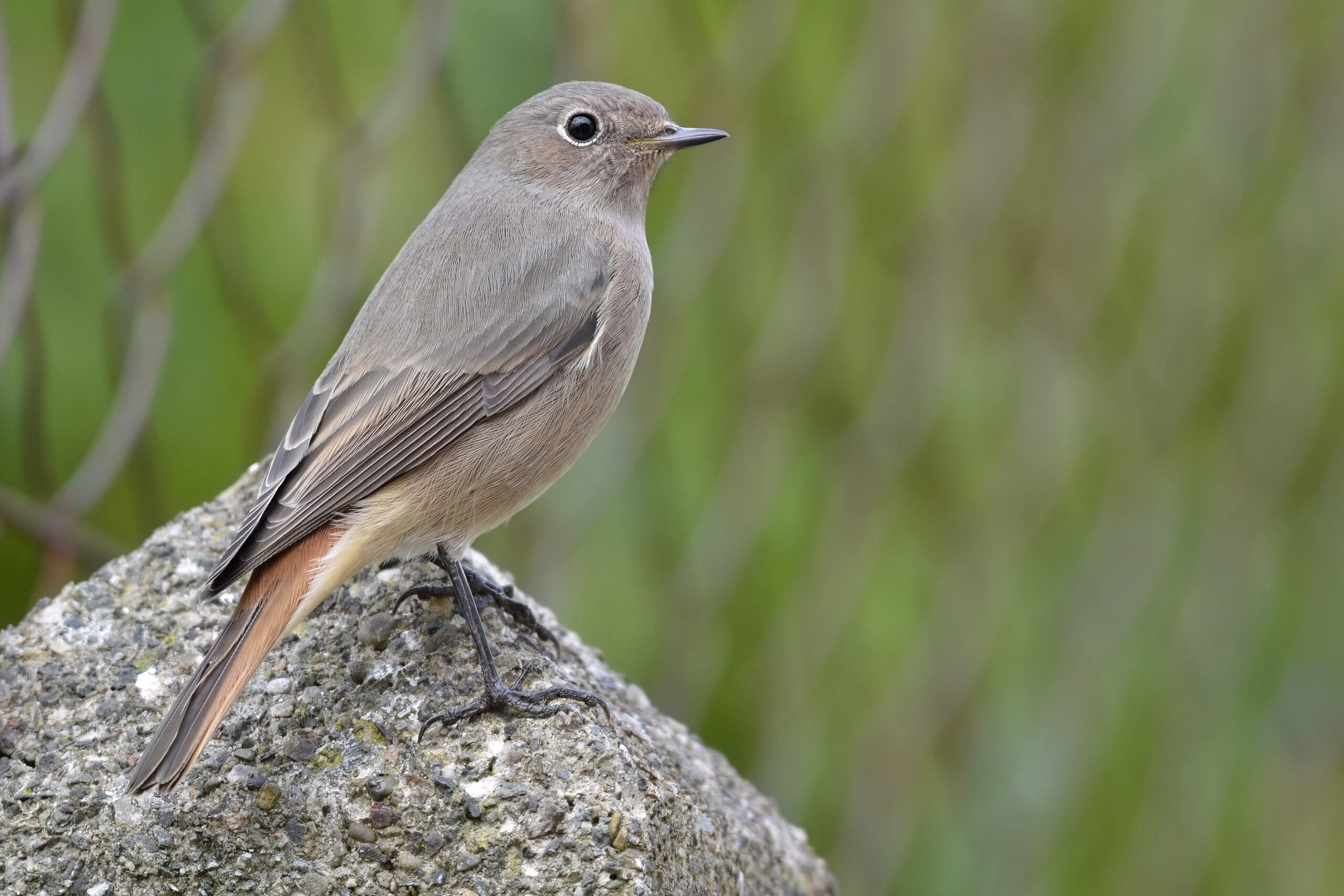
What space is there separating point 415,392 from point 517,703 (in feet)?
2.03

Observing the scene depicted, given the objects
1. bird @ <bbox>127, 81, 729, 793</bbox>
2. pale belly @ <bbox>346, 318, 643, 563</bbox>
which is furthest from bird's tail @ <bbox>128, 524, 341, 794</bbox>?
pale belly @ <bbox>346, 318, 643, 563</bbox>

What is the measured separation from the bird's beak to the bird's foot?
4.26 feet

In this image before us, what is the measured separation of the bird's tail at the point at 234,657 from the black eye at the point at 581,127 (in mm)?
1130

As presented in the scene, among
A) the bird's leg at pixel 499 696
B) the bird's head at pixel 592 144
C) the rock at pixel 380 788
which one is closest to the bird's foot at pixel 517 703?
the bird's leg at pixel 499 696

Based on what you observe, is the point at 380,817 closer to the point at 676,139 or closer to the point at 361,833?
the point at 361,833

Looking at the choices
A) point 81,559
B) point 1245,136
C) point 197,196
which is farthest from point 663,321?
point 1245,136

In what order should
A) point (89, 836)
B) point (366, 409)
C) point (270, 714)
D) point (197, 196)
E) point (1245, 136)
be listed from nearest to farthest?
point (89, 836) < point (270, 714) < point (366, 409) < point (197, 196) < point (1245, 136)

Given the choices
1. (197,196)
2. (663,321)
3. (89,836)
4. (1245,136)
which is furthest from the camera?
(1245,136)

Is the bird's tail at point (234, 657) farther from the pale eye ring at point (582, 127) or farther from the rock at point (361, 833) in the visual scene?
the pale eye ring at point (582, 127)

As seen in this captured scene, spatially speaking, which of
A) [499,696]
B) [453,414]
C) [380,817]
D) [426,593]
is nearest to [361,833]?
[380,817]

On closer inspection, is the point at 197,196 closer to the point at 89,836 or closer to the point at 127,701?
the point at 127,701

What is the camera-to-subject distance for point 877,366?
4754mm

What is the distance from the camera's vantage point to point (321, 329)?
341 centimetres

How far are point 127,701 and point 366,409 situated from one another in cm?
60
